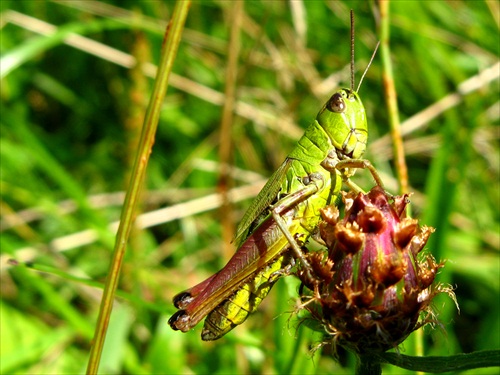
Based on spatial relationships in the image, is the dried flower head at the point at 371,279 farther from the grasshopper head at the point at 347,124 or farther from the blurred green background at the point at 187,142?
the blurred green background at the point at 187,142

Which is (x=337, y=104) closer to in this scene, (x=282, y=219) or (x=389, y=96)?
(x=389, y=96)

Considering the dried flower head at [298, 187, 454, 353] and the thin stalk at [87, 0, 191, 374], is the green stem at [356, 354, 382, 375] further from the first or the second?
the thin stalk at [87, 0, 191, 374]

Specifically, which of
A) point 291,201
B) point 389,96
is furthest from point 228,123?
point 291,201

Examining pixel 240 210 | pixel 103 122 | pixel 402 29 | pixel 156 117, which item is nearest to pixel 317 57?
pixel 402 29

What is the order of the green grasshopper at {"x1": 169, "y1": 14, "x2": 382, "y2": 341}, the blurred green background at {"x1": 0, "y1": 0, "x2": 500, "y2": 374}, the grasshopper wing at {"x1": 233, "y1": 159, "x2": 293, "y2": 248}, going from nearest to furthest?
the green grasshopper at {"x1": 169, "y1": 14, "x2": 382, "y2": 341}
the grasshopper wing at {"x1": 233, "y1": 159, "x2": 293, "y2": 248}
the blurred green background at {"x1": 0, "y1": 0, "x2": 500, "y2": 374}

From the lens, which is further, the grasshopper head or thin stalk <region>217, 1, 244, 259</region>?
thin stalk <region>217, 1, 244, 259</region>

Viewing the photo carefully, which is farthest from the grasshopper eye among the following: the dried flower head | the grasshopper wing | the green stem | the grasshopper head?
the green stem
